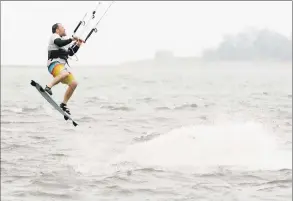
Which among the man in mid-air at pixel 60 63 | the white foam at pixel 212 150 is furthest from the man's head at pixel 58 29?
the white foam at pixel 212 150

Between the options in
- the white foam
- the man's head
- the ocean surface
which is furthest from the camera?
the white foam

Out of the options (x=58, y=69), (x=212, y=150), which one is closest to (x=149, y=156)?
(x=212, y=150)

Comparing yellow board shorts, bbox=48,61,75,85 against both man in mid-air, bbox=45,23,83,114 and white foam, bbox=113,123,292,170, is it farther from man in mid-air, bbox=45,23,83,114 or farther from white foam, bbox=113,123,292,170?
white foam, bbox=113,123,292,170

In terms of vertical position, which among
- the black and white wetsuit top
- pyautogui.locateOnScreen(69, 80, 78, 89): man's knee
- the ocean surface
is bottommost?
the ocean surface

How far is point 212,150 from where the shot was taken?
4519 centimetres

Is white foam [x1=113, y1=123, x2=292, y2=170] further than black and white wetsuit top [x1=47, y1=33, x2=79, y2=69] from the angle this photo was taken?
Yes

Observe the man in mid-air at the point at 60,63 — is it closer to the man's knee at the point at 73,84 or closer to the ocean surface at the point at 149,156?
the man's knee at the point at 73,84

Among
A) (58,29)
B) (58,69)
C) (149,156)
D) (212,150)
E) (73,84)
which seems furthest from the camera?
(212,150)

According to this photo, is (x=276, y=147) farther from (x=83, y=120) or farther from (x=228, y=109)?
(x=228, y=109)

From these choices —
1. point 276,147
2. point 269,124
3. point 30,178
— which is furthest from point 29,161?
point 269,124

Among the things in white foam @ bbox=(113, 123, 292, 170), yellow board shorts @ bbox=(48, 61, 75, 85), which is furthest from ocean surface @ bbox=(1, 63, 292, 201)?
yellow board shorts @ bbox=(48, 61, 75, 85)

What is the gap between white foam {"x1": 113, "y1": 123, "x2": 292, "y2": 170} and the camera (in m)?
40.6

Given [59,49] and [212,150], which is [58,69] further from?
[212,150]

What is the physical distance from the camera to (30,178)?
34.6 meters
